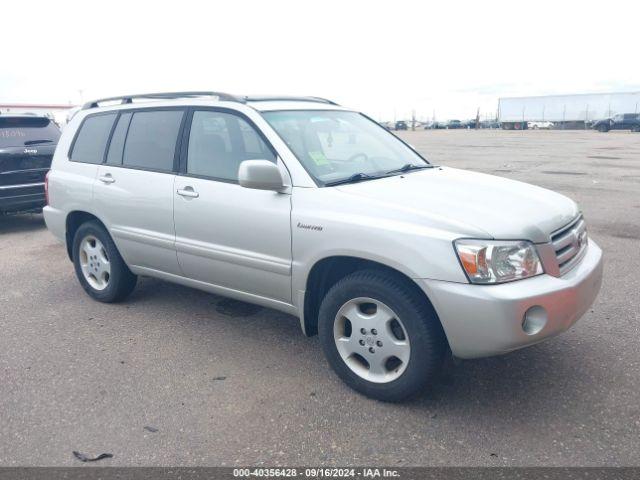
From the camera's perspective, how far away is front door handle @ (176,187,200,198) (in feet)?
13.6

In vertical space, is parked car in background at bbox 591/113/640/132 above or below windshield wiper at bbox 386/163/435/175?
below

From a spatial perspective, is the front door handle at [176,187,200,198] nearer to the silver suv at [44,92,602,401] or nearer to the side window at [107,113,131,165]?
the silver suv at [44,92,602,401]

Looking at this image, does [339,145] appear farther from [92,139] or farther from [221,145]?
[92,139]

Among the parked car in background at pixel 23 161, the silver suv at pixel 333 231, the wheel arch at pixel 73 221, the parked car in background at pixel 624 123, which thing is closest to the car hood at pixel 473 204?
the silver suv at pixel 333 231

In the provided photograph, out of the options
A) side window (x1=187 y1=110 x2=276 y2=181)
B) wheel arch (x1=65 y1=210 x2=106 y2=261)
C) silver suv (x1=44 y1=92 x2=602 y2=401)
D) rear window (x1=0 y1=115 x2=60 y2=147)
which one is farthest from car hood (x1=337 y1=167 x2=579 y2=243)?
rear window (x1=0 y1=115 x2=60 y2=147)

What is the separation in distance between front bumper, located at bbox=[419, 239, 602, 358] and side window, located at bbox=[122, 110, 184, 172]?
7.96 feet

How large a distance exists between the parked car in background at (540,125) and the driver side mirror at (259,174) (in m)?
70.1

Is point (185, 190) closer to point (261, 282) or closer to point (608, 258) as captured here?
point (261, 282)

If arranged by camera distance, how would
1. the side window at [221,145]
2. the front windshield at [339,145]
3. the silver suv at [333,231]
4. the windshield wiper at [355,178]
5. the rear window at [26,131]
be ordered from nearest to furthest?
the silver suv at [333,231], the windshield wiper at [355,178], the front windshield at [339,145], the side window at [221,145], the rear window at [26,131]

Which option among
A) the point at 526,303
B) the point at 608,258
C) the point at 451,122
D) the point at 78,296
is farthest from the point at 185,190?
the point at 451,122

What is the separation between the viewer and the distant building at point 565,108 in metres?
60.2

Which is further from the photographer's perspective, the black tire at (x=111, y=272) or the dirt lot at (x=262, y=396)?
the black tire at (x=111, y=272)

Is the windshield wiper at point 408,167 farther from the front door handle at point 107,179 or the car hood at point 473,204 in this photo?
the front door handle at point 107,179

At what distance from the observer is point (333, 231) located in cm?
337
